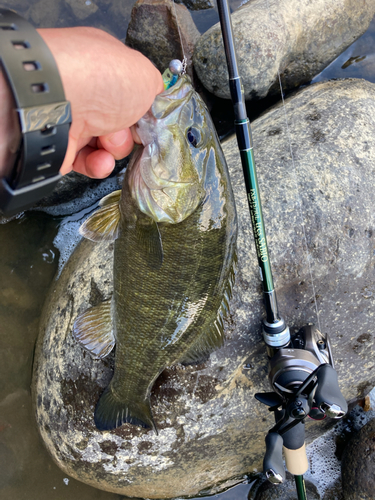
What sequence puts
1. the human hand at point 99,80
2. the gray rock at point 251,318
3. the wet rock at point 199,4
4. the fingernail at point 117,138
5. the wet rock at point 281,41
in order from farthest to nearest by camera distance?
the wet rock at point 199,4
the wet rock at point 281,41
the gray rock at point 251,318
the fingernail at point 117,138
the human hand at point 99,80

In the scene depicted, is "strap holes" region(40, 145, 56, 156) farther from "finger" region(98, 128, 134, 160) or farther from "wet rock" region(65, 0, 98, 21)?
"wet rock" region(65, 0, 98, 21)

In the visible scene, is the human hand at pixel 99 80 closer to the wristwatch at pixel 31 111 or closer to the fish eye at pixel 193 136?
the wristwatch at pixel 31 111

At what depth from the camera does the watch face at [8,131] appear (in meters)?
1.30

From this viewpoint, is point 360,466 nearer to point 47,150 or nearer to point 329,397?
point 329,397

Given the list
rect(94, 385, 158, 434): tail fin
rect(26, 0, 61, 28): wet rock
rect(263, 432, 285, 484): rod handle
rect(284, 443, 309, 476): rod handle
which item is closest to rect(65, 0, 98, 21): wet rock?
rect(26, 0, 61, 28): wet rock

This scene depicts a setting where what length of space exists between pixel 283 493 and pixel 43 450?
7.59ft

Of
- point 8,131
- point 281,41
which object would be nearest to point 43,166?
point 8,131

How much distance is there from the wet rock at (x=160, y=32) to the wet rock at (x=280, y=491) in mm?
4104

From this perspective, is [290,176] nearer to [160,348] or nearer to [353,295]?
[353,295]

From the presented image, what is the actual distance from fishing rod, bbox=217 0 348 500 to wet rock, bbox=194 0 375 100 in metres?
1.31

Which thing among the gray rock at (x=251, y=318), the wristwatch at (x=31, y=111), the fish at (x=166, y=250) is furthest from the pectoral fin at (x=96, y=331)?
the wristwatch at (x=31, y=111)

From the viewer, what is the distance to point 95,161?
221 cm

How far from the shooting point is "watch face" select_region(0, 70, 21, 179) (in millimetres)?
1301

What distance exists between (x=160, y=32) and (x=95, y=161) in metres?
1.96
